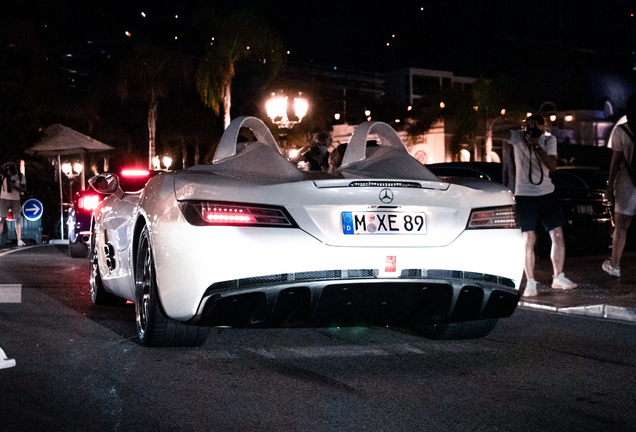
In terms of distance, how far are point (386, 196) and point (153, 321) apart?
1.56m

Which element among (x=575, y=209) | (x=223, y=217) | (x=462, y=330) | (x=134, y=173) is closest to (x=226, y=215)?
(x=223, y=217)

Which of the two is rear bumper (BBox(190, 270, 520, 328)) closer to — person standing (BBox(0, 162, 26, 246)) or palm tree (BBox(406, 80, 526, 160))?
person standing (BBox(0, 162, 26, 246))

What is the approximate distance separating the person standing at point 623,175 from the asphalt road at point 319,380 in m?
2.91

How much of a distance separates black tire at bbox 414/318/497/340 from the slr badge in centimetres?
125

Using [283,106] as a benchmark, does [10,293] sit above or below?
below

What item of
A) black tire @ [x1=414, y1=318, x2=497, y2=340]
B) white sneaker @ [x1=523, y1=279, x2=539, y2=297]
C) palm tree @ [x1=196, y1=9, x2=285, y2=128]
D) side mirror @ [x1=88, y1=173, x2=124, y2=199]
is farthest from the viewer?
palm tree @ [x1=196, y1=9, x2=285, y2=128]

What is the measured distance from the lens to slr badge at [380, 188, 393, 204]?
15.3 ft

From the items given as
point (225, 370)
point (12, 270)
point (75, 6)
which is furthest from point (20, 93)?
point (225, 370)

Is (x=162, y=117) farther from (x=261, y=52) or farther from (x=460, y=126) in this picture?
(x=261, y=52)

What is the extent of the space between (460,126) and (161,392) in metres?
51.9

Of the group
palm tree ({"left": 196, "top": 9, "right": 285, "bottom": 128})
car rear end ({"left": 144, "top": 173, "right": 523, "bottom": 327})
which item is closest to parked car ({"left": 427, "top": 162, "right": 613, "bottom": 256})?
car rear end ({"left": 144, "top": 173, "right": 523, "bottom": 327})

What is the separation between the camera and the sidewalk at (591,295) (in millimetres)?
7016

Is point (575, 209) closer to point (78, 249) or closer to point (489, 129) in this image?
point (78, 249)

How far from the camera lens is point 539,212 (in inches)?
331
